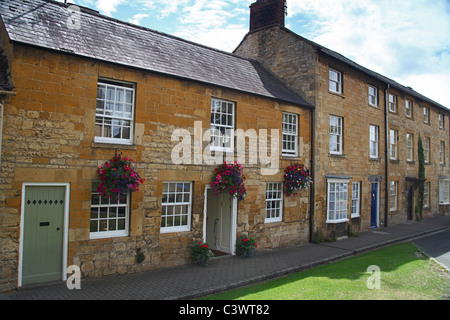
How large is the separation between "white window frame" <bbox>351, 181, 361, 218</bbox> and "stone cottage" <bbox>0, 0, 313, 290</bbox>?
5.84 metres

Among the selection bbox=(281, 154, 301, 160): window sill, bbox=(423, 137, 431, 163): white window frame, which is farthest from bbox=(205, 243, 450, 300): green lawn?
bbox=(423, 137, 431, 163): white window frame

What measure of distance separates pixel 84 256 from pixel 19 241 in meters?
1.48

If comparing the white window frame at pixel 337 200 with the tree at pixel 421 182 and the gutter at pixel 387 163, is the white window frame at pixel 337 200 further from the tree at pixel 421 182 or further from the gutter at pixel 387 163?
the tree at pixel 421 182

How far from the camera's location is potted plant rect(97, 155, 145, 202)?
8383mm

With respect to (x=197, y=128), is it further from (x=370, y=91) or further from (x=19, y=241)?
(x=370, y=91)

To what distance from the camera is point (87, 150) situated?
28.0 feet

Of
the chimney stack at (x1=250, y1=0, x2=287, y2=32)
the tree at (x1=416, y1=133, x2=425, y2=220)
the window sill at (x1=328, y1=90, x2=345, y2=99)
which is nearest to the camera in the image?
the window sill at (x1=328, y1=90, x2=345, y2=99)

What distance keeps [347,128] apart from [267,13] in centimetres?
706

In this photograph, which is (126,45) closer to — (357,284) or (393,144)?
(357,284)

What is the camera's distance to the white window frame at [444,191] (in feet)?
85.9

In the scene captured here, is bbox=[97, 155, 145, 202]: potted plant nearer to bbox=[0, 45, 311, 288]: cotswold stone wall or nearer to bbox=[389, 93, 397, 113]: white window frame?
bbox=[0, 45, 311, 288]: cotswold stone wall

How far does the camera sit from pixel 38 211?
7.91 meters

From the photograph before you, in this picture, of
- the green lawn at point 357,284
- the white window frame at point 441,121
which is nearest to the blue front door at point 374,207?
the green lawn at point 357,284

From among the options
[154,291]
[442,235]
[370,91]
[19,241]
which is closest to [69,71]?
[19,241]
